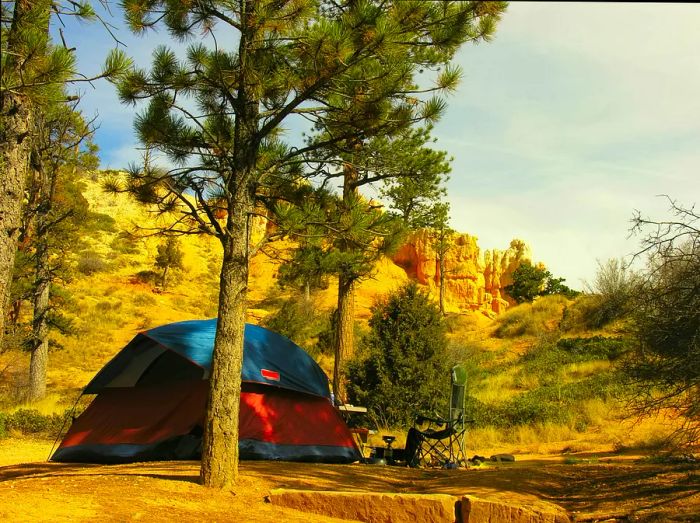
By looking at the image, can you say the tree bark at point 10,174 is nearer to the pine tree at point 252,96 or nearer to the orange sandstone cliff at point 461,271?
the pine tree at point 252,96

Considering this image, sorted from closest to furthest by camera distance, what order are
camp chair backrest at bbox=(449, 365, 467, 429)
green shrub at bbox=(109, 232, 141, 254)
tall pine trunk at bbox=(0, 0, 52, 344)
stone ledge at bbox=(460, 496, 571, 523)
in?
stone ledge at bbox=(460, 496, 571, 523) < tall pine trunk at bbox=(0, 0, 52, 344) < camp chair backrest at bbox=(449, 365, 467, 429) < green shrub at bbox=(109, 232, 141, 254)

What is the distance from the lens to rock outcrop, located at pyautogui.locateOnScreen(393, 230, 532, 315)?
183ft

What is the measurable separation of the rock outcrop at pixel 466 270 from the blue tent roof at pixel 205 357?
43.8 m

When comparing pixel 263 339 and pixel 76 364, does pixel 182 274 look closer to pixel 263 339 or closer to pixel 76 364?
pixel 76 364

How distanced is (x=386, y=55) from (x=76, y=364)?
25.4 m

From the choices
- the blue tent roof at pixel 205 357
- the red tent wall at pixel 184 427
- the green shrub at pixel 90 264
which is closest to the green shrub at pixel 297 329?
the blue tent roof at pixel 205 357

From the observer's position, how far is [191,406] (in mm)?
9461

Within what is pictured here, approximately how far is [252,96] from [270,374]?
4.32 m

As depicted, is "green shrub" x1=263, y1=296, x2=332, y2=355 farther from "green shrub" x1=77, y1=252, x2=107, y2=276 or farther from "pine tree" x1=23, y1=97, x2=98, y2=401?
"green shrub" x1=77, y1=252, x2=107, y2=276

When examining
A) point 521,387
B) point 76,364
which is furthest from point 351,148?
point 76,364

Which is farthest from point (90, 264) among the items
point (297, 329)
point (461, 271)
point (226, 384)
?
point (226, 384)

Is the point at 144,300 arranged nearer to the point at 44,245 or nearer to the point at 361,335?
the point at 361,335

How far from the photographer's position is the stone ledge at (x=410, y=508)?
5789 millimetres

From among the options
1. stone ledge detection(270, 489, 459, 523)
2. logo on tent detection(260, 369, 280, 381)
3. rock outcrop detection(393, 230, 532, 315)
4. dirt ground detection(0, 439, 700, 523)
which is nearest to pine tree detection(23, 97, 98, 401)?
logo on tent detection(260, 369, 280, 381)
